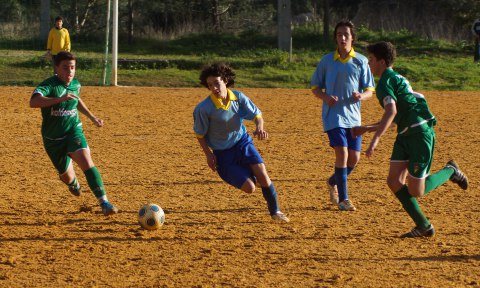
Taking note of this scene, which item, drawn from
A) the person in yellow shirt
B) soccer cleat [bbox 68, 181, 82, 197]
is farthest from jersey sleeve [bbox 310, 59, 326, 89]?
the person in yellow shirt

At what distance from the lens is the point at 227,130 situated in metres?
8.21

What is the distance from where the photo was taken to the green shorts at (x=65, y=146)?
28.6 feet

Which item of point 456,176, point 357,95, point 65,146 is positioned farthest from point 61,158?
point 456,176

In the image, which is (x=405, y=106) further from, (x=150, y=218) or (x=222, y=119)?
(x=150, y=218)

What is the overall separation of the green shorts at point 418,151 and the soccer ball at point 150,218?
227cm

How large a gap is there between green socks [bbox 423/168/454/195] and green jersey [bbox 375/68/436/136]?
55cm

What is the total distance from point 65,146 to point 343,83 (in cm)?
287

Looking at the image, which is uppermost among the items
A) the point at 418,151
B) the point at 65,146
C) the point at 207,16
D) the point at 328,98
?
the point at 328,98

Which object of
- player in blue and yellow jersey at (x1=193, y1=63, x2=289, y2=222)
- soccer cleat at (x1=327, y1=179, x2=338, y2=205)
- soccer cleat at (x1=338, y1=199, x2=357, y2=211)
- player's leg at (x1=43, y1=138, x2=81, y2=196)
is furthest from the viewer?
soccer cleat at (x1=327, y1=179, x2=338, y2=205)

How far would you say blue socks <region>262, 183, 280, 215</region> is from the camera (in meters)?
8.40

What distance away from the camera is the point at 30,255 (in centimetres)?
734

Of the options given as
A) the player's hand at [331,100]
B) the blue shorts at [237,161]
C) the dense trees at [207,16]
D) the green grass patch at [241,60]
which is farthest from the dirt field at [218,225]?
the dense trees at [207,16]

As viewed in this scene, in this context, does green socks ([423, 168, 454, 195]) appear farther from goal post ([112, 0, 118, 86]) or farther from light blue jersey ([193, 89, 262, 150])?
goal post ([112, 0, 118, 86])

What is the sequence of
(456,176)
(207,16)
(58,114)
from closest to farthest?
(456,176)
(58,114)
(207,16)
